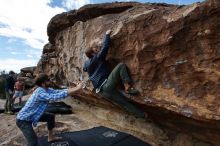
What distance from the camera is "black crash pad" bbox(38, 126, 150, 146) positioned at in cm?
950

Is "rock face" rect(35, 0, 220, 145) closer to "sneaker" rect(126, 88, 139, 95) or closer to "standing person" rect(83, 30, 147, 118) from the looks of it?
"sneaker" rect(126, 88, 139, 95)

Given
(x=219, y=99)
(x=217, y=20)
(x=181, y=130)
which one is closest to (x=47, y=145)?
(x=181, y=130)

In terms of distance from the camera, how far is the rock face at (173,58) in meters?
7.93

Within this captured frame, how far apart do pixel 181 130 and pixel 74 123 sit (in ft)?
14.0

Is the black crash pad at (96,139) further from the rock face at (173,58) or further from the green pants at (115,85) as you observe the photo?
the green pants at (115,85)

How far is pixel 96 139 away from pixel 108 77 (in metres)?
2.09

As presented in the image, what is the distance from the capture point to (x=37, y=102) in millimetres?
7973

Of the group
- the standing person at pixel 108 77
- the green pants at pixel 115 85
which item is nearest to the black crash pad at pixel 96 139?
the standing person at pixel 108 77

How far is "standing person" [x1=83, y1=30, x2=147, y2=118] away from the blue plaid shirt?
69.1 inches

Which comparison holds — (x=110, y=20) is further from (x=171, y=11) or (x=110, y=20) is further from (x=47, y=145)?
(x=47, y=145)

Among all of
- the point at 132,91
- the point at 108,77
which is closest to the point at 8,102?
the point at 108,77

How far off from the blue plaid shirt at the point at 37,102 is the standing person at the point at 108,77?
1.75m

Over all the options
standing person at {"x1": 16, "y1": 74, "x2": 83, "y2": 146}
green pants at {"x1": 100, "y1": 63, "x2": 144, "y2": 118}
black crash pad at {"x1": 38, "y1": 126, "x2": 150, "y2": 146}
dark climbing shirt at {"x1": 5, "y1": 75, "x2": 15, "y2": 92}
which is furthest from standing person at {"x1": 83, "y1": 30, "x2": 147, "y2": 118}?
dark climbing shirt at {"x1": 5, "y1": 75, "x2": 15, "y2": 92}

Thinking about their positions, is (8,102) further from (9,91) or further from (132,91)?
(132,91)
